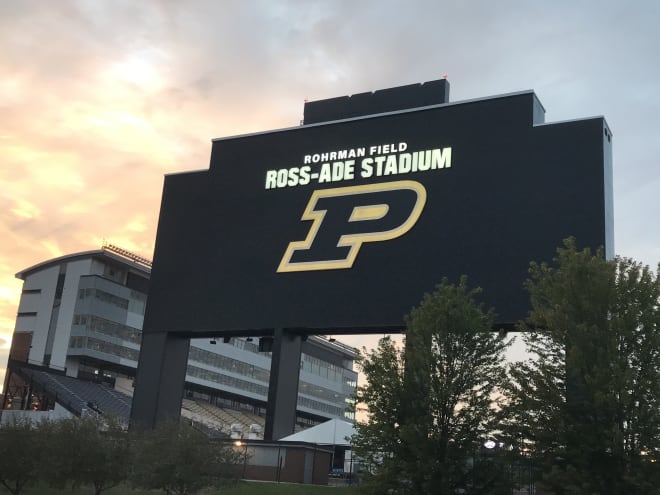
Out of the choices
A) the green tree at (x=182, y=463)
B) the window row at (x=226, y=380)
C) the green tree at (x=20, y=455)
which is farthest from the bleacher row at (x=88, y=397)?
the green tree at (x=182, y=463)

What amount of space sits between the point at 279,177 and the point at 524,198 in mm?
15402

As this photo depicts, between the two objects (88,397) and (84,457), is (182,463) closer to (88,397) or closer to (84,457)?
(84,457)

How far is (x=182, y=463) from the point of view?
1335 inches

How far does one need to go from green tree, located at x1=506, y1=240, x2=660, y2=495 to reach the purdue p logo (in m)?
17.5

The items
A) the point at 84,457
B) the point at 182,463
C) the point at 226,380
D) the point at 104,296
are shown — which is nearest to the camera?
the point at 182,463

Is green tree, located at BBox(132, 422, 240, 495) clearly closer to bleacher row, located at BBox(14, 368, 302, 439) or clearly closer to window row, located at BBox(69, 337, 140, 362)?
bleacher row, located at BBox(14, 368, 302, 439)

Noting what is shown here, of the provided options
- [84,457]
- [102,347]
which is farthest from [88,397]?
[84,457]

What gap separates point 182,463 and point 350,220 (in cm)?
1720

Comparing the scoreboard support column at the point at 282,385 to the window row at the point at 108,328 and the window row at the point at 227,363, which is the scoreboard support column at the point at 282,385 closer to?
the window row at the point at 108,328

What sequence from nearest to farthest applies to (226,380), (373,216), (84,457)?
(84,457)
(373,216)
(226,380)

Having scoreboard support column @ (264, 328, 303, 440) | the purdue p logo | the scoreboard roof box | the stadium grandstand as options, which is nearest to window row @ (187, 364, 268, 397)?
the stadium grandstand

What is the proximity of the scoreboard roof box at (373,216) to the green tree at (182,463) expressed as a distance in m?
11.1

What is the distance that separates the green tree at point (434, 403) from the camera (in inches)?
1021

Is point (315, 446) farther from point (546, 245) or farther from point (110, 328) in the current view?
point (110, 328)
